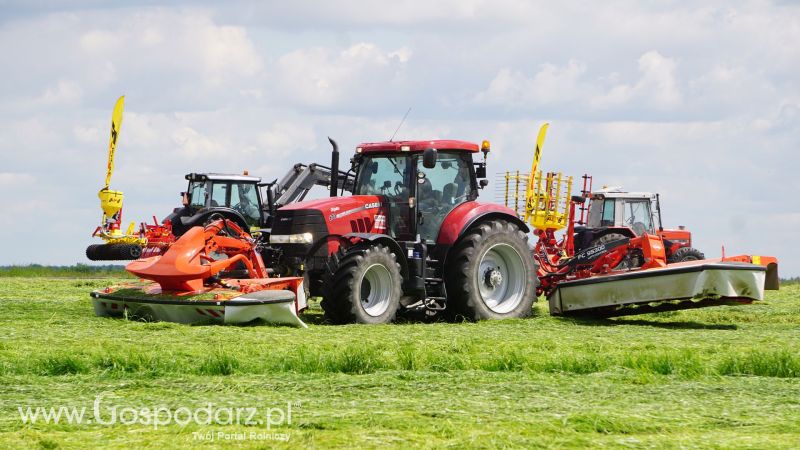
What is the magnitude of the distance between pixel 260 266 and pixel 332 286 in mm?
1039

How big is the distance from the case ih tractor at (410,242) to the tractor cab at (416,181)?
0.04 feet

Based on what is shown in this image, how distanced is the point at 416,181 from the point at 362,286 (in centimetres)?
149

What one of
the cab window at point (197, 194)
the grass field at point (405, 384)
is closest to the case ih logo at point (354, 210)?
the grass field at point (405, 384)

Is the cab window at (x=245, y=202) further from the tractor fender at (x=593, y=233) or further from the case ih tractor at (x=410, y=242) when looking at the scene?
the case ih tractor at (x=410, y=242)

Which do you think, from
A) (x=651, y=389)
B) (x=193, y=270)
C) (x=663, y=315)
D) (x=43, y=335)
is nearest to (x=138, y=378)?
(x=43, y=335)

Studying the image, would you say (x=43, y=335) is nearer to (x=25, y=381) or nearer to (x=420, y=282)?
(x=25, y=381)

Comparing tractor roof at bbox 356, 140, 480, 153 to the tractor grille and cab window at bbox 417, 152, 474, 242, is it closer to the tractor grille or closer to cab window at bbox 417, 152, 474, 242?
cab window at bbox 417, 152, 474, 242

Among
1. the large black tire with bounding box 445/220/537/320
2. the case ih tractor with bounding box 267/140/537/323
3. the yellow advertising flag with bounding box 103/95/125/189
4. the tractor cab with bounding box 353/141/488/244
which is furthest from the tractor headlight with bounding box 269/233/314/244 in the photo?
the yellow advertising flag with bounding box 103/95/125/189

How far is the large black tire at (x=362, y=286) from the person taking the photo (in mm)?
12969

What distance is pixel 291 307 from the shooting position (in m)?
12.5

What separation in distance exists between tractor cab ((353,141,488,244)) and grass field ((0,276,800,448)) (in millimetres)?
1819

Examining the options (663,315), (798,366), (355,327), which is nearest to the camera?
(798,366)

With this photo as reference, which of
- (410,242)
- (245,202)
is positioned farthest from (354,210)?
(245,202)

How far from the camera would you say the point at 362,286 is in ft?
44.7
